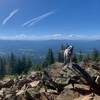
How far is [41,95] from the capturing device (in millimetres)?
31469

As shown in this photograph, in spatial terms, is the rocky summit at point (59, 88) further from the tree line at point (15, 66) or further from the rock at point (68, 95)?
the tree line at point (15, 66)

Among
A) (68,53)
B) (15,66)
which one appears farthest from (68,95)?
(15,66)

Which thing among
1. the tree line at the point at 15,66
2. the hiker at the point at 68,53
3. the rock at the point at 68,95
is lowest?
the tree line at the point at 15,66

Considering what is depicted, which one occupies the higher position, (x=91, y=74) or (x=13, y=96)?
(x=91, y=74)

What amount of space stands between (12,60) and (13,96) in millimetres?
147843

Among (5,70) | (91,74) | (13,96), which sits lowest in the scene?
(5,70)

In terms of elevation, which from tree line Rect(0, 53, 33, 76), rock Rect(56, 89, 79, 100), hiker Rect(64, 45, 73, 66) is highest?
hiker Rect(64, 45, 73, 66)

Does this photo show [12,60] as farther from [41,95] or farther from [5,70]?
[41,95]

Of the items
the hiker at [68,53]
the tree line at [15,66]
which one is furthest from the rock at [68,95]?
the tree line at [15,66]

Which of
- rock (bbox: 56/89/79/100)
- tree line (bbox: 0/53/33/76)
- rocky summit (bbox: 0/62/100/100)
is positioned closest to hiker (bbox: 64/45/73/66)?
rocky summit (bbox: 0/62/100/100)

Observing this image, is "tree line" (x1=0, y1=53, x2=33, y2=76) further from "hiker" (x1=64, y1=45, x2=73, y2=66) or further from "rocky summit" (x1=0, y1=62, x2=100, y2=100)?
"rocky summit" (x1=0, y1=62, x2=100, y2=100)

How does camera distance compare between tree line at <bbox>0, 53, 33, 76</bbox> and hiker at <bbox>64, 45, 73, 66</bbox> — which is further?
tree line at <bbox>0, 53, 33, 76</bbox>

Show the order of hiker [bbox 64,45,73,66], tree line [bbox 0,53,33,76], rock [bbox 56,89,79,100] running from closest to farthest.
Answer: rock [bbox 56,89,79,100], hiker [bbox 64,45,73,66], tree line [bbox 0,53,33,76]

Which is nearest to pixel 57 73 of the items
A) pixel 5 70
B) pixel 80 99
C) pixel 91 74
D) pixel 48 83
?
pixel 48 83
